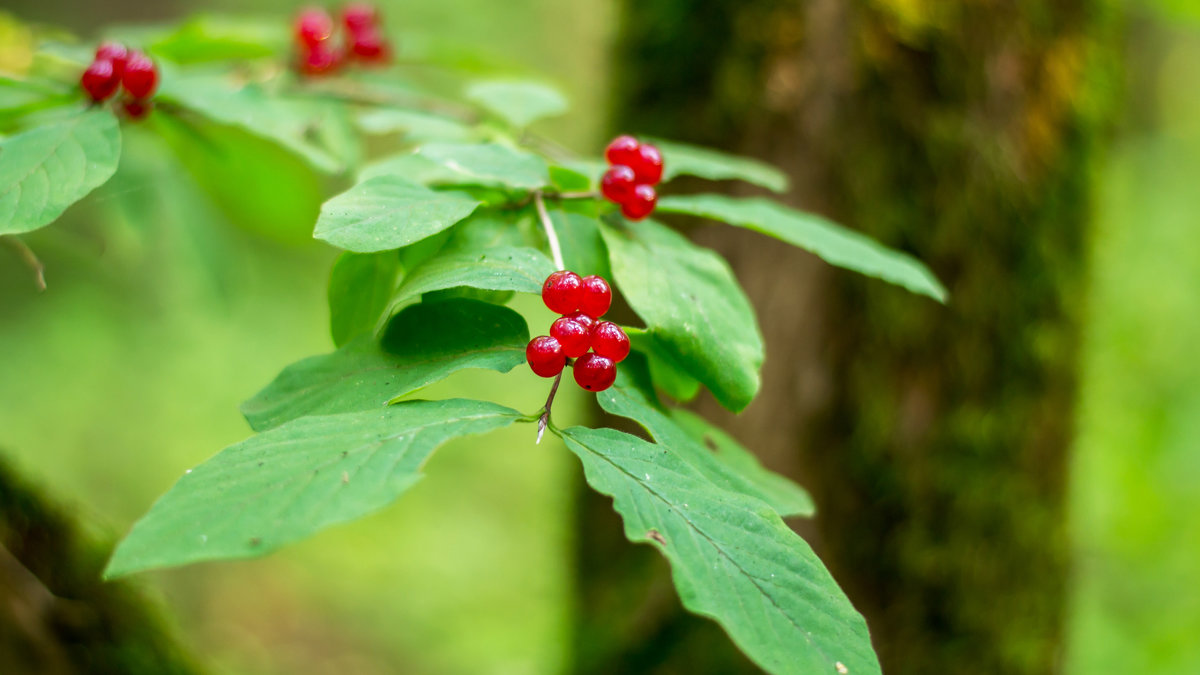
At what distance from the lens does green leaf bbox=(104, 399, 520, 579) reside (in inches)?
20.8

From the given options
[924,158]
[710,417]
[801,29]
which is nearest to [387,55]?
[801,29]

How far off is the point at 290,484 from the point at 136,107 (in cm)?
85

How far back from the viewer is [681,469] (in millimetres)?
672

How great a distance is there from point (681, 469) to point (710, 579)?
0.10 meters

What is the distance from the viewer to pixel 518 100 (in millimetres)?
1271

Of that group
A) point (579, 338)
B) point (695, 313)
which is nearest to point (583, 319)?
point (579, 338)

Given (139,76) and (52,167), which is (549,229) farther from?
(139,76)

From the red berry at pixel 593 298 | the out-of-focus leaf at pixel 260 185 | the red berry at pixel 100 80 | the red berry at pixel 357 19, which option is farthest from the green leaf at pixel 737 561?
the red berry at pixel 357 19

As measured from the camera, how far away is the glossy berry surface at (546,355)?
724 mm

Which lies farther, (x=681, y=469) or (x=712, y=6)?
(x=712, y=6)

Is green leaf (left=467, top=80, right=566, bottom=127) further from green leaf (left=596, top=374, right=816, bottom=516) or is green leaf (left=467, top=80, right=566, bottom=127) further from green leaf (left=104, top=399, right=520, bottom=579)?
green leaf (left=104, top=399, right=520, bottom=579)

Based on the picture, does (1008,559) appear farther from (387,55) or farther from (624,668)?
(387,55)

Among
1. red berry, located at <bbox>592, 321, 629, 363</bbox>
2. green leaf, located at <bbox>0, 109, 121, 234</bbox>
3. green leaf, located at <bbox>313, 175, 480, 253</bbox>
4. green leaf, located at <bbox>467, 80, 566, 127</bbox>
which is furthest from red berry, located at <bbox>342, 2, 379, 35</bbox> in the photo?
red berry, located at <bbox>592, 321, 629, 363</bbox>

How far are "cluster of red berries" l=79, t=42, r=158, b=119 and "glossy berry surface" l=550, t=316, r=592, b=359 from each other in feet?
2.66
